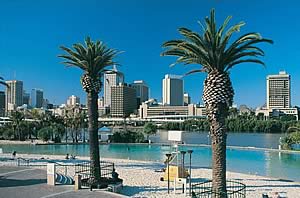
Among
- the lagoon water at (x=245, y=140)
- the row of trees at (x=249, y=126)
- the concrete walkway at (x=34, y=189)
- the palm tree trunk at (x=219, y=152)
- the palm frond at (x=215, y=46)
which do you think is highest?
the palm frond at (x=215, y=46)

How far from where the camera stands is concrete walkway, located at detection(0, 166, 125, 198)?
643 inches

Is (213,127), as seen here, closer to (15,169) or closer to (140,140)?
(15,169)

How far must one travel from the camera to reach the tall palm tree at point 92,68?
19500 millimetres

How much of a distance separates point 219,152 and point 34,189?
9.56m

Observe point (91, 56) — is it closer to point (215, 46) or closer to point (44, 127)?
point (215, 46)

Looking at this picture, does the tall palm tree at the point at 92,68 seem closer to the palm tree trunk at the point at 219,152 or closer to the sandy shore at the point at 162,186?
the sandy shore at the point at 162,186

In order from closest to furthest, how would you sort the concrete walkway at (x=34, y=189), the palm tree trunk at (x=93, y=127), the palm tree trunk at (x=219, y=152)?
the palm tree trunk at (x=219, y=152) → the concrete walkway at (x=34, y=189) → the palm tree trunk at (x=93, y=127)

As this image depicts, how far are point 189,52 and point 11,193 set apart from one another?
1025 cm

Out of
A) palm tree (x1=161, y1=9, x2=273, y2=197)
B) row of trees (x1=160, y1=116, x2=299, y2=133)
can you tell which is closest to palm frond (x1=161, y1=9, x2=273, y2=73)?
palm tree (x1=161, y1=9, x2=273, y2=197)

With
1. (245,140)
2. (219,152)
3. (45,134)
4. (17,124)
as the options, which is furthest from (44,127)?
(219,152)

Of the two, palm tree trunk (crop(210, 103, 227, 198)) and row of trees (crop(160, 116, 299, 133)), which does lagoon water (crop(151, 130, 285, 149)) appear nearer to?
row of trees (crop(160, 116, 299, 133))

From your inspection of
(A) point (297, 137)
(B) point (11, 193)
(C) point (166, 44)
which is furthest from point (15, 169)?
(A) point (297, 137)

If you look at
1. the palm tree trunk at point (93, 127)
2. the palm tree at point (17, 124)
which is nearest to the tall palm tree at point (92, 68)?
the palm tree trunk at point (93, 127)

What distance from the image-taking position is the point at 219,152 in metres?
13.5
